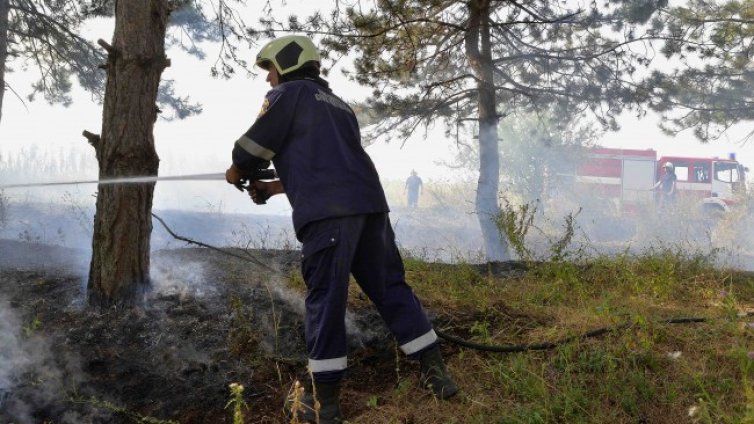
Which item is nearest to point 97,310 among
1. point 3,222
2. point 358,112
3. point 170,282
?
point 170,282

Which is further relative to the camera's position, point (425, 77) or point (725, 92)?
point (725, 92)

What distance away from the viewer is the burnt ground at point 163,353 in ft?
10.3

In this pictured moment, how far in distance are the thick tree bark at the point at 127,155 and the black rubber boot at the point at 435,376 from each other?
2.30m

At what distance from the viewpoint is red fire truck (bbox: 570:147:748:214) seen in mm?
20703

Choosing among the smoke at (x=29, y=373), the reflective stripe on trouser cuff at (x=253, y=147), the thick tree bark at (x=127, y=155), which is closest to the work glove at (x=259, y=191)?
the reflective stripe on trouser cuff at (x=253, y=147)

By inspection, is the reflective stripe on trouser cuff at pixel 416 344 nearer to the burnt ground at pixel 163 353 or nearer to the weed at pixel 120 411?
the burnt ground at pixel 163 353

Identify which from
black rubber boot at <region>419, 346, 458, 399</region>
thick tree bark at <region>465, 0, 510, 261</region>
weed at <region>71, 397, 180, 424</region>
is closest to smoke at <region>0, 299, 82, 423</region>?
weed at <region>71, 397, 180, 424</region>

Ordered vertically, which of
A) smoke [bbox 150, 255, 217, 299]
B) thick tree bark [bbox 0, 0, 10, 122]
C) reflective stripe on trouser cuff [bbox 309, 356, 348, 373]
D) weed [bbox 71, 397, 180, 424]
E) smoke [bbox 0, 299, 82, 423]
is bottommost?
weed [bbox 71, 397, 180, 424]

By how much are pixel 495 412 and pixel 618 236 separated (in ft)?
61.7

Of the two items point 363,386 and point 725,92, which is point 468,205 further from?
point 363,386

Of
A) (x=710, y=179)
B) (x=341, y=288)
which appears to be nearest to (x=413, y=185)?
(x=710, y=179)

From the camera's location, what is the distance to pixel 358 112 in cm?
1019

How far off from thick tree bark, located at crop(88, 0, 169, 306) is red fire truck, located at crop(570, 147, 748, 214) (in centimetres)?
1904

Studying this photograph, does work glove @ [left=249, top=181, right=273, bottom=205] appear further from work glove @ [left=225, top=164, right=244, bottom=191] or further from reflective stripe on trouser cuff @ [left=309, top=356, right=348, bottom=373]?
reflective stripe on trouser cuff @ [left=309, top=356, right=348, bottom=373]
